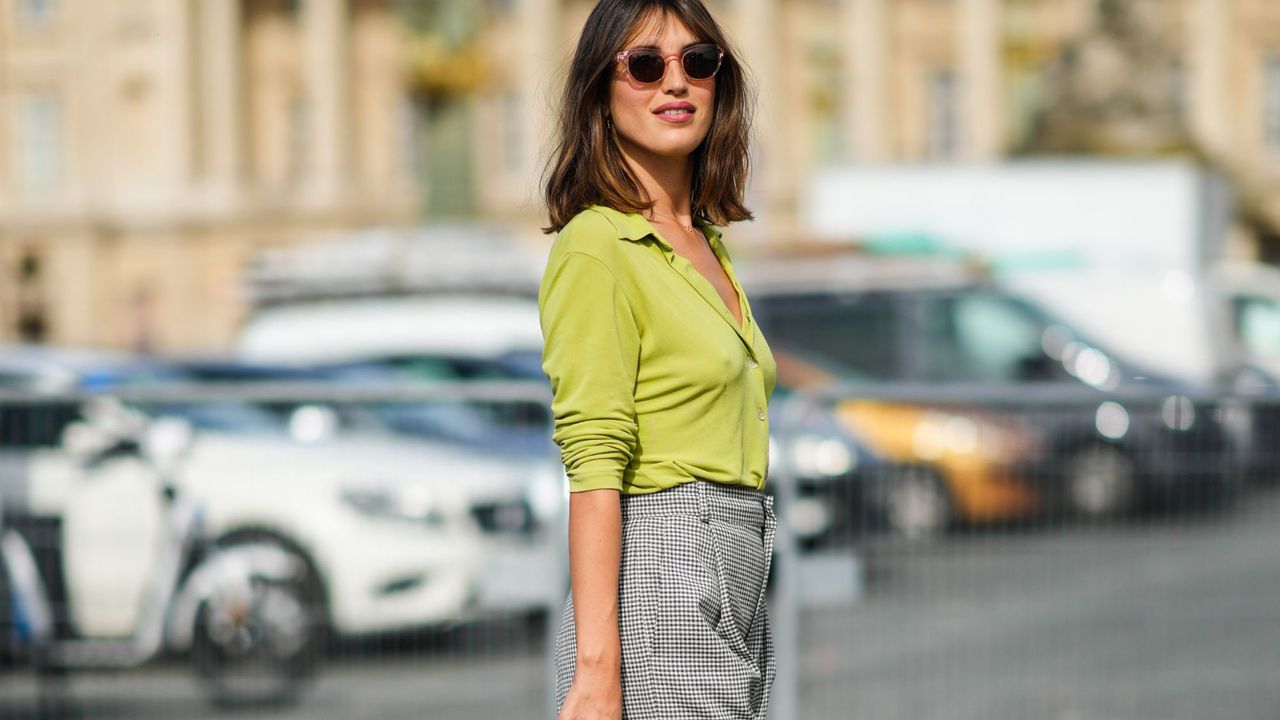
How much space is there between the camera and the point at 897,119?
211ft

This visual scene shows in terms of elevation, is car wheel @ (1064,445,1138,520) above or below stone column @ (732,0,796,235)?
below

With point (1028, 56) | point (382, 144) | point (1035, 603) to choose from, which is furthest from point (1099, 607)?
point (382, 144)

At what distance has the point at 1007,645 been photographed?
6.77 metres

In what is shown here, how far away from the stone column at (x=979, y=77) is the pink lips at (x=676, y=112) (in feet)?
193

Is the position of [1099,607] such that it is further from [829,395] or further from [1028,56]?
[1028,56]

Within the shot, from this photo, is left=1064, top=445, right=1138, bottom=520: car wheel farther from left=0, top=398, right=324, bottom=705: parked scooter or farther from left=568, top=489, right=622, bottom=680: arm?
left=568, top=489, right=622, bottom=680: arm

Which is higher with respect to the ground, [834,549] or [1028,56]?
[1028,56]

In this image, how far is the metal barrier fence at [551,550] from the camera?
6648 millimetres

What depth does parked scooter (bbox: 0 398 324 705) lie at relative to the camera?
680 cm

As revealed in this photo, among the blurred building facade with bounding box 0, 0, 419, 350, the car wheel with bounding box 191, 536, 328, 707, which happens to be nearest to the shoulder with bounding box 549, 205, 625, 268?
the car wheel with bounding box 191, 536, 328, 707

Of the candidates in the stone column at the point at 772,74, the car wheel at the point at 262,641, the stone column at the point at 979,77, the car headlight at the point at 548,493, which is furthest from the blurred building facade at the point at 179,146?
the car headlight at the point at 548,493

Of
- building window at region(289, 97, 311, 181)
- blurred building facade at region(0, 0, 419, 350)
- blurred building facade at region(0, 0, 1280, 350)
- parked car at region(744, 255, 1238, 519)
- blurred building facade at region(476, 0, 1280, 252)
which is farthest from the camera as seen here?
building window at region(289, 97, 311, 181)

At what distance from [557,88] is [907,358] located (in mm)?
12527

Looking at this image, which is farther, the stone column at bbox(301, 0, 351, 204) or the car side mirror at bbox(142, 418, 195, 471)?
the stone column at bbox(301, 0, 351, 204)
